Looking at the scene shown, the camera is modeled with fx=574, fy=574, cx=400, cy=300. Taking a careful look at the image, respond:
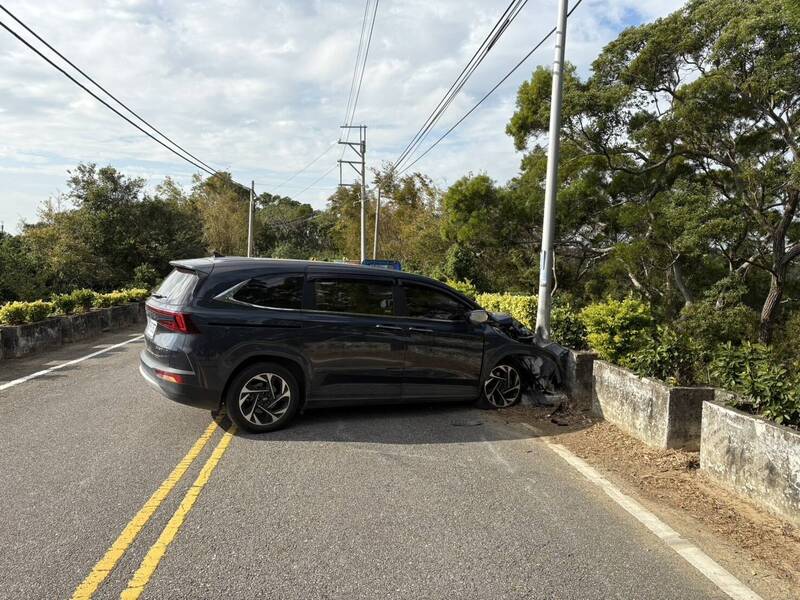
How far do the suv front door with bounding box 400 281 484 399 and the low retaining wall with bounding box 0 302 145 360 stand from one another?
776cm

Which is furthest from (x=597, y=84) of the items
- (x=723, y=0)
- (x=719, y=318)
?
(x=719, y=318)

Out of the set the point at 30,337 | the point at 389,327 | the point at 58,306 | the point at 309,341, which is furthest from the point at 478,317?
the point at 58,306

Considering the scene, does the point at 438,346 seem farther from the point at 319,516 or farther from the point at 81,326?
the point at 81,326

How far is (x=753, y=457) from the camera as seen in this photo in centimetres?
416

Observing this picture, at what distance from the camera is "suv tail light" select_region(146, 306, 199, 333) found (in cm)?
535

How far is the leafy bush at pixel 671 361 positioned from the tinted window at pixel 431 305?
1.98 metres

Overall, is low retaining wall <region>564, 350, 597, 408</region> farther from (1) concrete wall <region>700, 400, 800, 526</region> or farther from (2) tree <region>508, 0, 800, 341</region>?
(2) tree <region>508, 0, 800, 341</region>

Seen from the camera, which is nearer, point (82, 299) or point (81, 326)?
point (81, 326)

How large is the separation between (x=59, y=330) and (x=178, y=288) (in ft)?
27.5

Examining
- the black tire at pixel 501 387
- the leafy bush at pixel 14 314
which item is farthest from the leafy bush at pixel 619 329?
the leafy bush at pixel 14 314

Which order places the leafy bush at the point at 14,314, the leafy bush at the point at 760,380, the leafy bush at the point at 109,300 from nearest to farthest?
the leafy bush at the point at 760,380, the leafy bush at the point at 14,314, the leafy bush at the point at 109,300

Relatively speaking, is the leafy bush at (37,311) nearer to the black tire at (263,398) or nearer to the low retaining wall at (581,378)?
the black tire at (263,398)

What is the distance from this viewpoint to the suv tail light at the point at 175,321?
17.6ft

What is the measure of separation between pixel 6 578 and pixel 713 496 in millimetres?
4658
